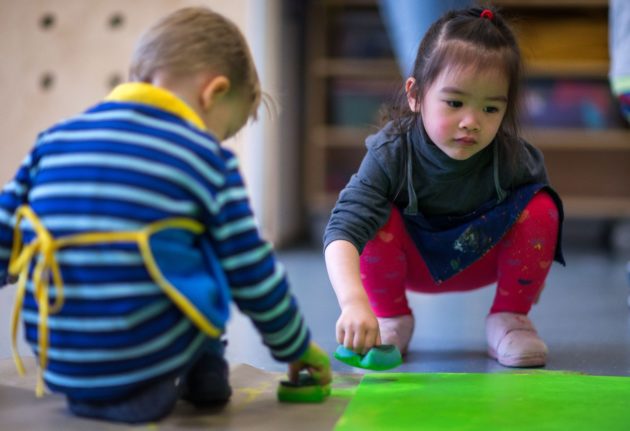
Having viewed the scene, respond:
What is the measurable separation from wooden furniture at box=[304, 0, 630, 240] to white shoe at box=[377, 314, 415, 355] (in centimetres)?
195

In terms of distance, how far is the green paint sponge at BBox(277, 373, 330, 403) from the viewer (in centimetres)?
98

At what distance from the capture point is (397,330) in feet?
4.29

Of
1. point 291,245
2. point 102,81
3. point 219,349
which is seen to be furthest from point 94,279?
point 291,245

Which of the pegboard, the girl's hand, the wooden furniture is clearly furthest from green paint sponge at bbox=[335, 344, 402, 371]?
the wooden furniture

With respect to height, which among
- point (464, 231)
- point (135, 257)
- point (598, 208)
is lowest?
point (598, 208)

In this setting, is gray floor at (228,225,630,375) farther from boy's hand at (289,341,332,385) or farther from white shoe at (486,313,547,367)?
boy's hand at (289,341,332,385)

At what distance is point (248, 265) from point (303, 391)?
200 mm

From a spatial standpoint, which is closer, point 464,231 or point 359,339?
point 359,339

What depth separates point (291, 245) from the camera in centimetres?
311

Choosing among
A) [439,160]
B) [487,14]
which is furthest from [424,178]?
[487,14]

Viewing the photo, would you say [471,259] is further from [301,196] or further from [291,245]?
[301,196]

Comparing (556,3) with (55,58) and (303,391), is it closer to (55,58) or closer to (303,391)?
(55,58)

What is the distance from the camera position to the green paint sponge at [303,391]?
0.98 metres

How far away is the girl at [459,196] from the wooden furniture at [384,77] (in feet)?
6.30
